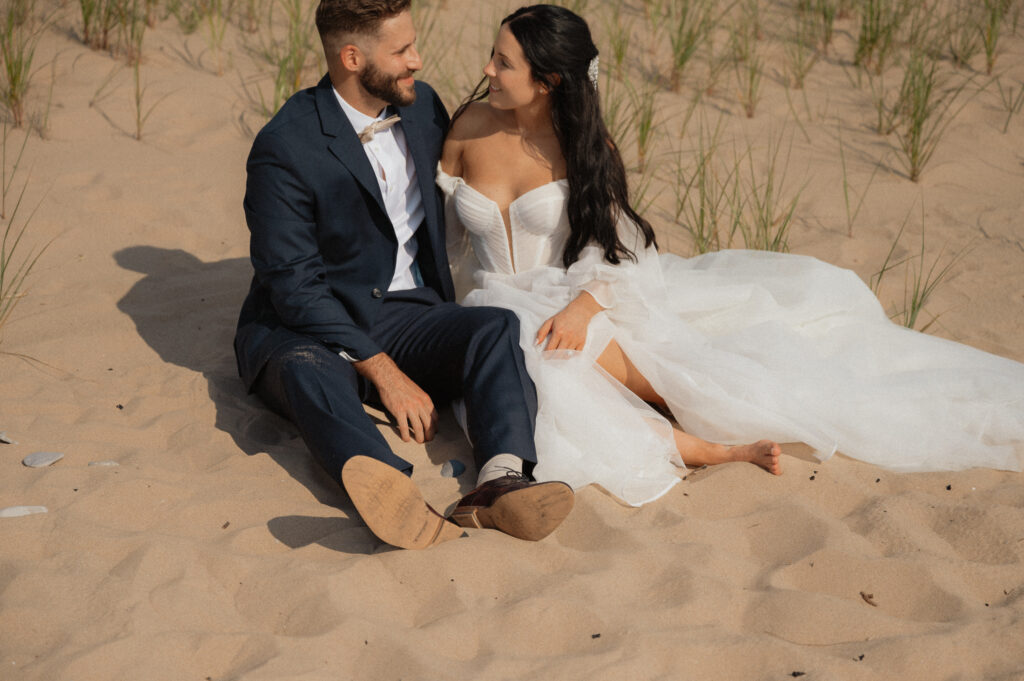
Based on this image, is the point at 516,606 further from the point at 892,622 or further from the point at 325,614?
the point at 892,622

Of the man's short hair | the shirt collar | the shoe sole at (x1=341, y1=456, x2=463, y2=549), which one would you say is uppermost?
the man's short hair

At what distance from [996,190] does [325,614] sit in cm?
428

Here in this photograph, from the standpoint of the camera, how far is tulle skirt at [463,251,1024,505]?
3.05 m

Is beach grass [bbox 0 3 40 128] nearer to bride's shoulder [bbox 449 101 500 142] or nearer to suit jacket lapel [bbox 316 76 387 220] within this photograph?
suit jacket lapel [bbox 316 76 387 220]

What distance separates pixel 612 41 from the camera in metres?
5.74

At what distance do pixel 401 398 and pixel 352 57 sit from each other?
113 centimetres

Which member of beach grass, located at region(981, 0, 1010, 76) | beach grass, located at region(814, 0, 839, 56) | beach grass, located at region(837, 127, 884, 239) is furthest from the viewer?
beach grass, located at region(814, 0, 839, 56)

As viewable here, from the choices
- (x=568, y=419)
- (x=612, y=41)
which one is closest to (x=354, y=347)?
(x=568, y=419)

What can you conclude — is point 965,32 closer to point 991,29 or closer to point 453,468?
point 991,29

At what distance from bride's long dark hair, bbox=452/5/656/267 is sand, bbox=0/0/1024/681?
0.84m

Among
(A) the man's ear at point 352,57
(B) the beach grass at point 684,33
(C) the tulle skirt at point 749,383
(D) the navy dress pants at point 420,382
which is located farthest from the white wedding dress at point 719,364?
(B) the beach grass at point 684,33

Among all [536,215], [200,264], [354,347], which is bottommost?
[200,264]

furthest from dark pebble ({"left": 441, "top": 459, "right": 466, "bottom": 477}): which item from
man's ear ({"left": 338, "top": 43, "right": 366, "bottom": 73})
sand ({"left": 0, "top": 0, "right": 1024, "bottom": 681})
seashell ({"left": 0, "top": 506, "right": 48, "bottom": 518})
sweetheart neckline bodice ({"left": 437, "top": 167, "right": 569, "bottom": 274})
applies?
man's ear ({"left": 338, "top": 43, "right": 366, "bottom": 73})

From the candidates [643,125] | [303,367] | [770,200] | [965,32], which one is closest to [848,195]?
[770,200]
